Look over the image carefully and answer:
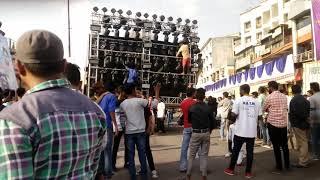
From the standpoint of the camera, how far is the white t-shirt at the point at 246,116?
8695 millimetres

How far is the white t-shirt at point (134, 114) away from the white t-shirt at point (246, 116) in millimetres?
2001

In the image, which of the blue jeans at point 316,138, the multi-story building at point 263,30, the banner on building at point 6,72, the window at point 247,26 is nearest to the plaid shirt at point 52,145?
the banner on building at point 6,72

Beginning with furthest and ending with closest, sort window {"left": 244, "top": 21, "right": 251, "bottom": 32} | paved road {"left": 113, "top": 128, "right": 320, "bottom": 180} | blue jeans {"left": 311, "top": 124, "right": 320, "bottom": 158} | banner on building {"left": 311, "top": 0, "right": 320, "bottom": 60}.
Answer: window {"left": 244, "top": 21, "right": 251, "bottom": 32} → blue jeans {"left": 311, "top": 124, "right": 320, "bottom": 158} → banner on building {"left": 311, "top": 0, "right": 320, "bottom": 60} → paved road {"left": 113, "top": 128, "right": 320, "bottom": 180}

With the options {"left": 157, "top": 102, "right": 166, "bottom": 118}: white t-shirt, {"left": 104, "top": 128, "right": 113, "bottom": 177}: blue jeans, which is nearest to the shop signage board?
{"left": 104, "top": 128, "right": 113, "bottom": 177}: blue jeans

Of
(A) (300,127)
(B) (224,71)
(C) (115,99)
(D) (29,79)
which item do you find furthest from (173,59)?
(B) (224,71)

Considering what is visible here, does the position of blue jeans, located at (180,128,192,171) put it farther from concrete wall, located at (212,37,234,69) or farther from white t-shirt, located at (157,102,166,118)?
concrete wall, located at (212,37,234,69)

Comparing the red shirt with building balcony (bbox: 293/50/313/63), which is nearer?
the red shirt

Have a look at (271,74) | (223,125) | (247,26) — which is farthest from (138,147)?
(247,26)

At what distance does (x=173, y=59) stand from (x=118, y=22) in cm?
357

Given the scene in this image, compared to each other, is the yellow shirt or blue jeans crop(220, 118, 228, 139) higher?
the yellow shirt

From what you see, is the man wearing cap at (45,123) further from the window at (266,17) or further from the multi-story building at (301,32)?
the window at (266,17)

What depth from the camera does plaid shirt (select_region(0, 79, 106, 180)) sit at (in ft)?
5.63

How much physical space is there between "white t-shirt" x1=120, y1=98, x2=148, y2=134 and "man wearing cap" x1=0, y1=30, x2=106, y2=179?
5.76 metres

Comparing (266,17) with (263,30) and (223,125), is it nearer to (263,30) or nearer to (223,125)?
(263,30)
